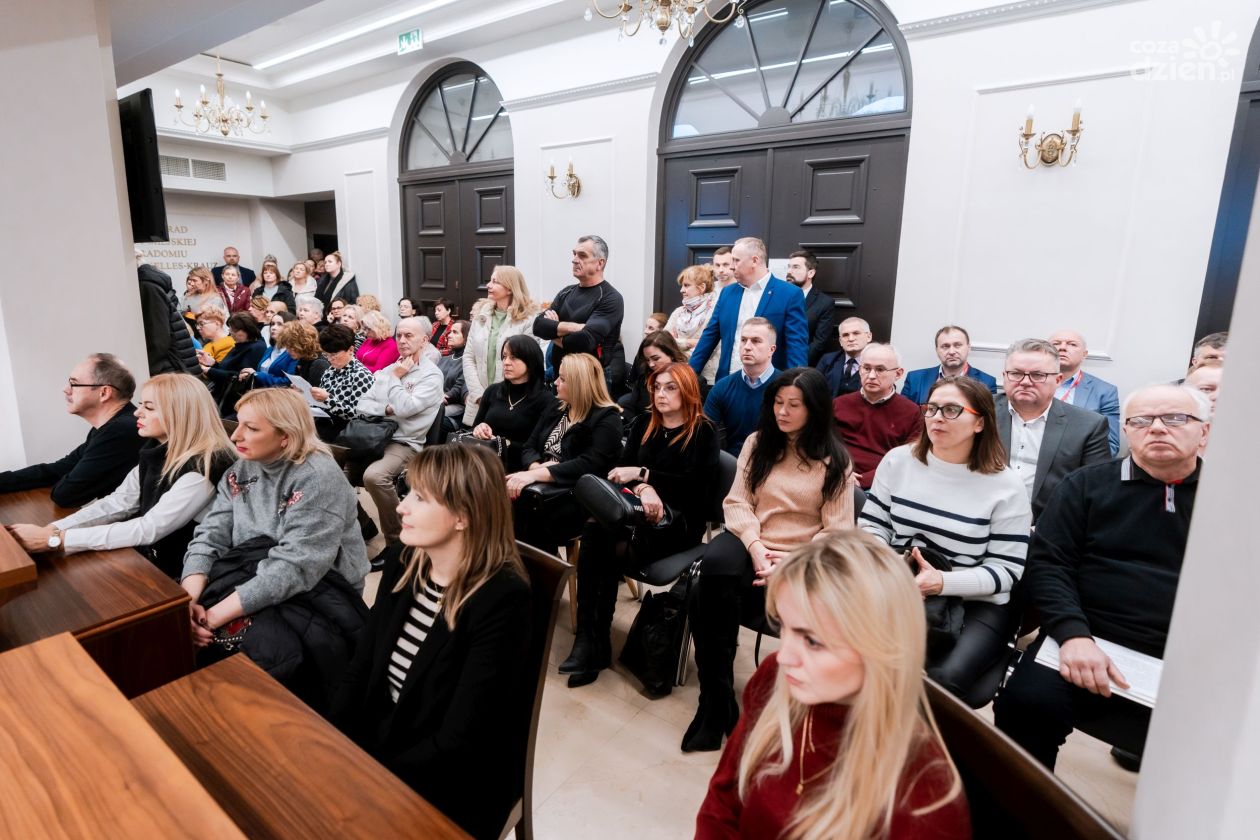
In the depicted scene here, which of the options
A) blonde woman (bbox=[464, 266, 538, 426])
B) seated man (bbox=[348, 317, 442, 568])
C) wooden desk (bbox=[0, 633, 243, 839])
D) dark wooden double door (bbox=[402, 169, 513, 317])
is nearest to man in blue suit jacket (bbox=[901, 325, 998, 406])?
blonde woman (bbox=[464, 266, 538, 426])

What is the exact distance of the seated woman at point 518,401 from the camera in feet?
10.3

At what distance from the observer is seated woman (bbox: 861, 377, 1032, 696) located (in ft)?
5.78

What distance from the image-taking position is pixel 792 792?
37.8 inches

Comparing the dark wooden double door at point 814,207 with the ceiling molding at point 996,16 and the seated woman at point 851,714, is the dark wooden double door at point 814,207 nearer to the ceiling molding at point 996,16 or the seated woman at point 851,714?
the ceiling molding at point 996,16

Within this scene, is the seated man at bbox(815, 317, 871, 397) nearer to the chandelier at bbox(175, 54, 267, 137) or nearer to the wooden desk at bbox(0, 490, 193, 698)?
the wooden desk at bbox(0, 490, 193, 698)

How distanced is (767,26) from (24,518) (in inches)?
191

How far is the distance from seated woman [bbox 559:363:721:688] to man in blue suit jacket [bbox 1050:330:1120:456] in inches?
73.4

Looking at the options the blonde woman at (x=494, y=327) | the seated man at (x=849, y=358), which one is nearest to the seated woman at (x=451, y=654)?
the blonde woman at (x=494, y=327)

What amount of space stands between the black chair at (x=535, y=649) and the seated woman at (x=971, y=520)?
39.4 inches

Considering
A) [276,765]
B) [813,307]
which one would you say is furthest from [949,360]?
[276,765]

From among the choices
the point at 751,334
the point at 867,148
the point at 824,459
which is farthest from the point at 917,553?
the point at 867,148

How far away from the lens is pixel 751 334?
2861 mm

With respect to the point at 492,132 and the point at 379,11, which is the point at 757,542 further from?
the point at 379,11

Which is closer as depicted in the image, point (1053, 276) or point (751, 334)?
point (751, 334)
